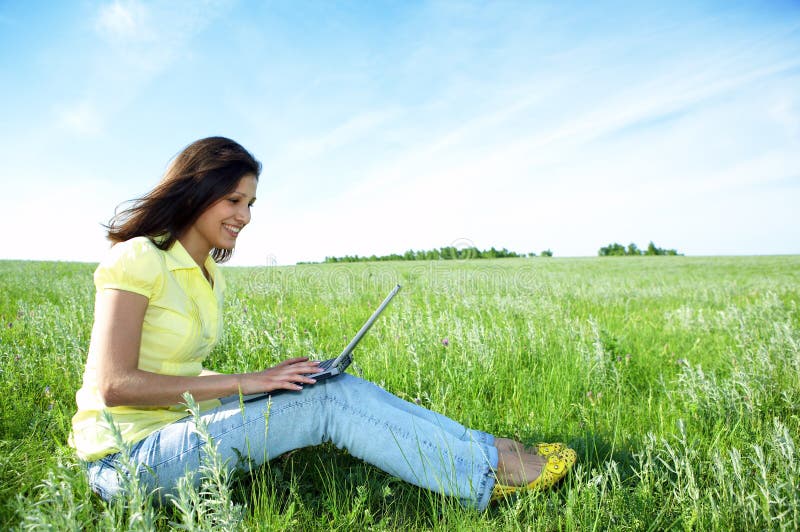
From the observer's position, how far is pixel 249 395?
225 centimetres

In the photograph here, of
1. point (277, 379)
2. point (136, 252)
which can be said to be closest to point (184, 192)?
point (136, 252)

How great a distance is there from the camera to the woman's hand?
2.08 m

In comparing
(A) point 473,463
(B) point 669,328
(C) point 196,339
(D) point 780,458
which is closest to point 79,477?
(C) point 196,339

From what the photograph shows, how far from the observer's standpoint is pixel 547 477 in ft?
7.26

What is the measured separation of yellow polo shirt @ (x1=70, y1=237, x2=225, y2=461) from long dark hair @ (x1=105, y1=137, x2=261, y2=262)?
0.52 ft

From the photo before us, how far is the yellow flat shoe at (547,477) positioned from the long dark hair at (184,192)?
1975 millimetres

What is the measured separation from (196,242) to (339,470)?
4.69 feet

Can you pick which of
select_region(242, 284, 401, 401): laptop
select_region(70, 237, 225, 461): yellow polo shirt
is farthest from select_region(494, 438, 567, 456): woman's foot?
select_region(70, 237, 225, 461): yellow polo shirt

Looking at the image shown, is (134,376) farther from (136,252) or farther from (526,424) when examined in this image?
(526,424)

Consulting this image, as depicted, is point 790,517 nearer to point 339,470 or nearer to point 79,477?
point 339,470

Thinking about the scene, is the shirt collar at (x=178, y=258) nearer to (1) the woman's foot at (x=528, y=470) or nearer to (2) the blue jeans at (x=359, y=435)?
(2) the blue jeans at (x=359, y=435)

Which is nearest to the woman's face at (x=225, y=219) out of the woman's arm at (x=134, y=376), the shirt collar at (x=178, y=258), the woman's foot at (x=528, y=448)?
the shirt collar at (x=178, y=258)

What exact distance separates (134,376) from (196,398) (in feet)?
0.93

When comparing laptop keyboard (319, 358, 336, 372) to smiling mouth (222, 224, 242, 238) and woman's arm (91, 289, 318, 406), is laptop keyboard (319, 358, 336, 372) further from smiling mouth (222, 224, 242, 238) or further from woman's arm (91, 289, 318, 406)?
smiling mouth (222, 224, 242, 238)
